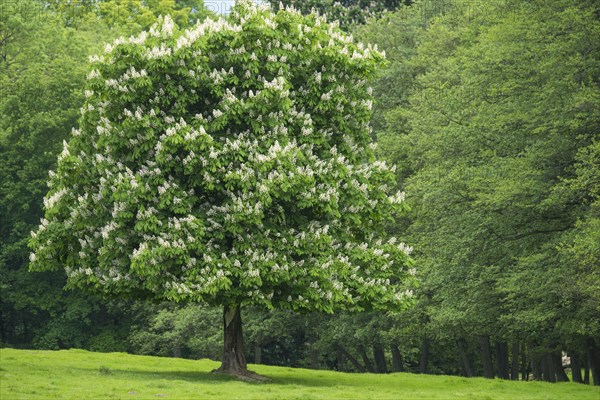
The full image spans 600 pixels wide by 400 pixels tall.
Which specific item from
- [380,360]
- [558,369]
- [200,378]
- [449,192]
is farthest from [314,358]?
[200,378]

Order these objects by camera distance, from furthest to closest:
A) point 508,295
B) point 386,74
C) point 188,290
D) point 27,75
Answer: point 27,75 → point 386,74 → point 508,295 → point 188,290

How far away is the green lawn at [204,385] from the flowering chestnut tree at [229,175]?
298 centimetres

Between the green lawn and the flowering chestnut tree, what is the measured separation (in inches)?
117

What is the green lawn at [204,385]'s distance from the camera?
96.1 ft

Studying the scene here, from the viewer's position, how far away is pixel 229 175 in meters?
32.5

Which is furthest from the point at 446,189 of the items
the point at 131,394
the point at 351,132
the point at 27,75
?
the point at 27,75

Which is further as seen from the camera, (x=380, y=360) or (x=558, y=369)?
(x=380, y=360)

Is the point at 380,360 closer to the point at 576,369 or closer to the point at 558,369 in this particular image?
the point at 576,369

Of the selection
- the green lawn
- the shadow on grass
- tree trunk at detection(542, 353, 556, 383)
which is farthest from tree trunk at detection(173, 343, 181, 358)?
the shadow on grass

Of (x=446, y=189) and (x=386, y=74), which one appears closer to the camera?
(x=446, y=189)

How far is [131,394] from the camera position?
94.7 feet

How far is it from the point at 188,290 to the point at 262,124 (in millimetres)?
6408

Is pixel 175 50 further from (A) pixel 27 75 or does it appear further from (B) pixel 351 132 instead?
(A) pixel 27 75

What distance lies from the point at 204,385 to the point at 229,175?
22.5 feet
